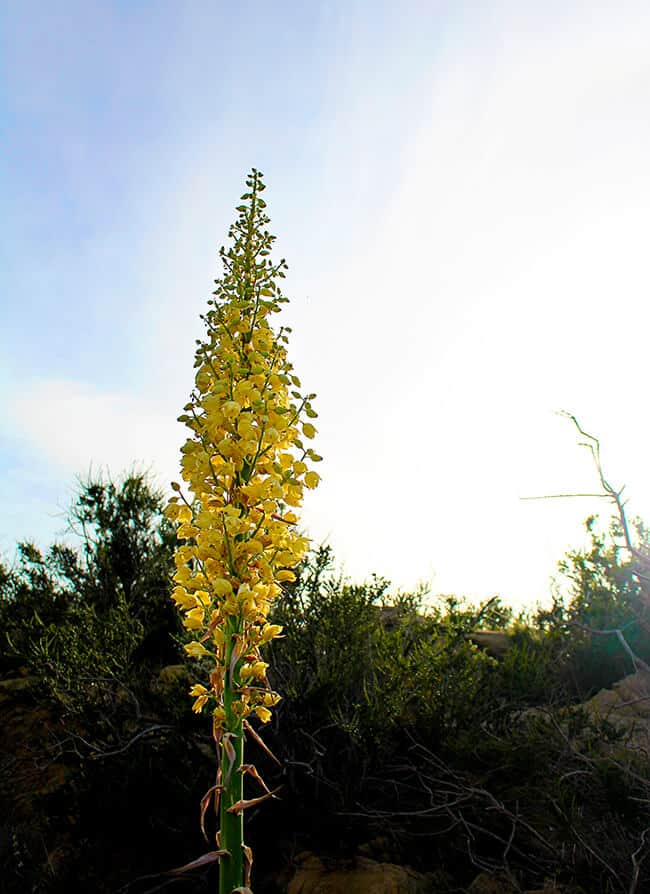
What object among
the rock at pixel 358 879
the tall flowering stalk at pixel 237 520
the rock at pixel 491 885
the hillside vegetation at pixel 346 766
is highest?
the tall flowering stalk at pixel 237 520

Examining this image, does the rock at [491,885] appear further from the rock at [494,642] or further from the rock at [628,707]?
the rock at [494,642]

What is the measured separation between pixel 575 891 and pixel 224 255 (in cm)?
325

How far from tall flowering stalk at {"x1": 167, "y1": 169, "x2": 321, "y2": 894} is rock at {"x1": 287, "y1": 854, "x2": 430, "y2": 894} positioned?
1869mm

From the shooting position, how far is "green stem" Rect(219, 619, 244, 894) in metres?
1.33

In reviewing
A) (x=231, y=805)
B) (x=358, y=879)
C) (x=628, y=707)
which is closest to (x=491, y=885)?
(x=358, y=879)

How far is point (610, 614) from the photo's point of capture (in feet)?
18.6

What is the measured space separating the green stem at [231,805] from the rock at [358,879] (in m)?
2.04

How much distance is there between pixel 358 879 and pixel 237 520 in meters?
2.57

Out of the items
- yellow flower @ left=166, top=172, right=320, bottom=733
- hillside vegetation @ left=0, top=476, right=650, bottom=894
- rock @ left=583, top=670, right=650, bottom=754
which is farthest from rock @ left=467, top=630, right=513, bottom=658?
yellow flower @ left=166, top=172, right=320, bottom=733

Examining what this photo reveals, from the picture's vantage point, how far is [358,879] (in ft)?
9.96

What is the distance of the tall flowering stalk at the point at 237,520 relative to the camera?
1454 millimetres

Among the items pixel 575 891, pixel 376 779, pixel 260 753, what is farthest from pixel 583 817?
pixel 260 753

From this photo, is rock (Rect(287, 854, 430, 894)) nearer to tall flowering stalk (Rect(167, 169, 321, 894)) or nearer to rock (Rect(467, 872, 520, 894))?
rock (Rect(467, 872, 520, 894))

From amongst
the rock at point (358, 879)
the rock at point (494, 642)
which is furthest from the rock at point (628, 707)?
the rock at point (358, 879)
